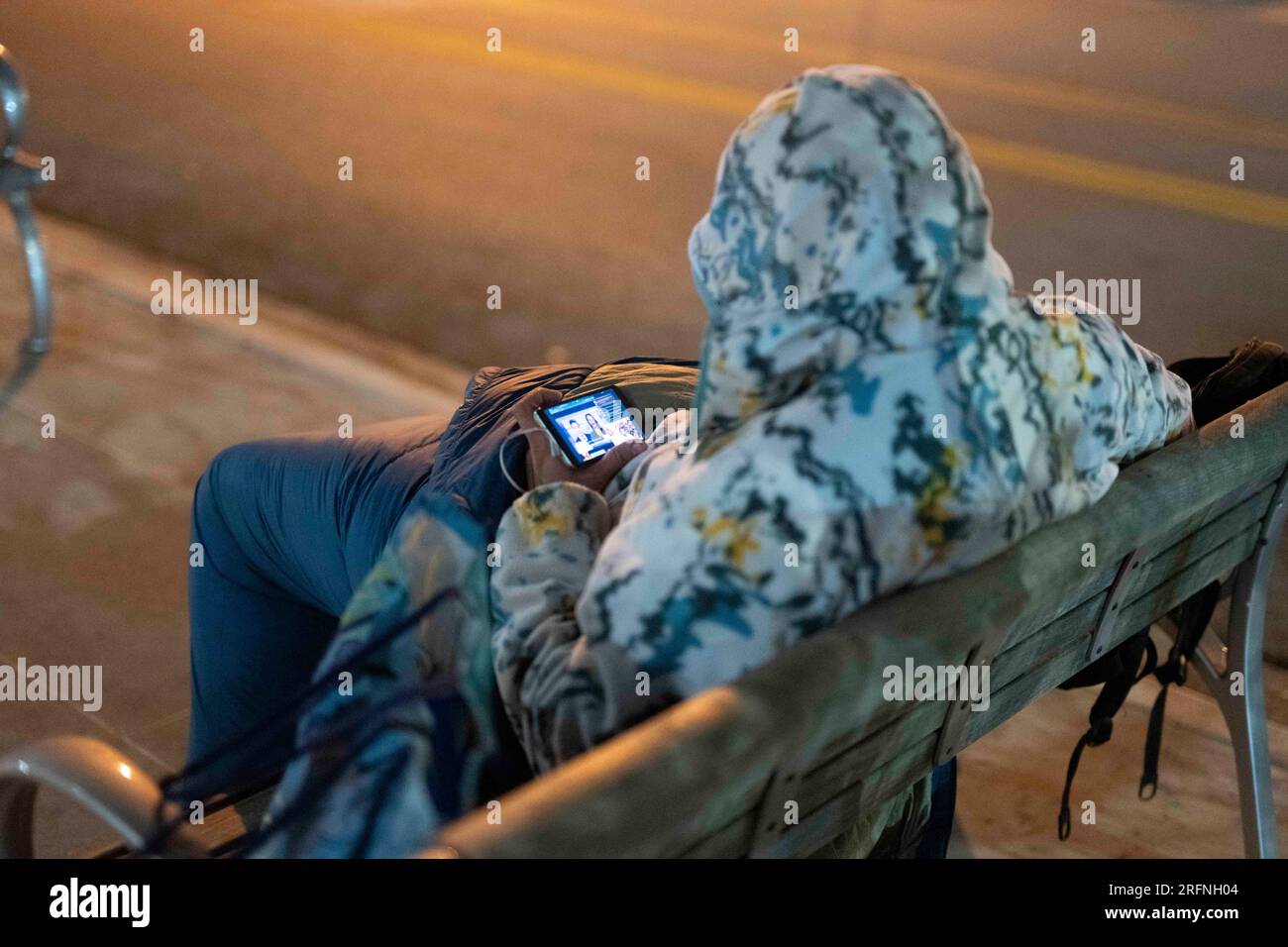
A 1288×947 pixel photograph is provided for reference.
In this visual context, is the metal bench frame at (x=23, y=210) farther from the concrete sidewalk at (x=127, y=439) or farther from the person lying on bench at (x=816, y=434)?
the person lying on bench at (x=816, y=434)

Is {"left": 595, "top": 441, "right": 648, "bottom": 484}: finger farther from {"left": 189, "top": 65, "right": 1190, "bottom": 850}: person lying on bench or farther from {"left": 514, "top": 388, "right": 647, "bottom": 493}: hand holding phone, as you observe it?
{"left": 189, "top": 65, "right": 1190, "bottom": 850}: person lying on bench

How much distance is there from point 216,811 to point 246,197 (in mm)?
4419

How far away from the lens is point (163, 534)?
313 centimetres

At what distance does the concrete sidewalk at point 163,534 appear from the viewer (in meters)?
2.43

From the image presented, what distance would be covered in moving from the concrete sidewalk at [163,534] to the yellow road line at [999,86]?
451 centimetres

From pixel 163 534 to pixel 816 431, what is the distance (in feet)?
7.35

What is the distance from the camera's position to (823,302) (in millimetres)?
1316

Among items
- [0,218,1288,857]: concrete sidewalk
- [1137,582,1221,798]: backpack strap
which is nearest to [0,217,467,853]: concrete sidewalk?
[0,218,1288,857]: concrete sidewalk
